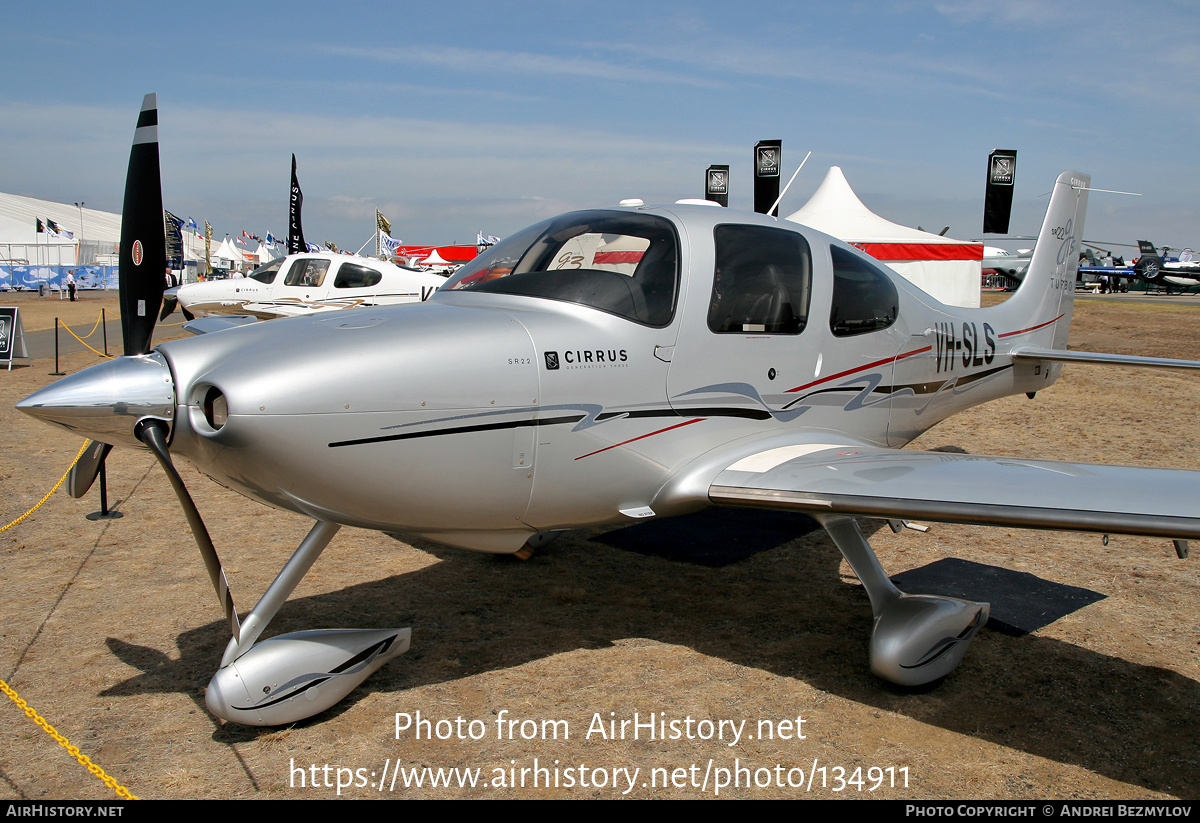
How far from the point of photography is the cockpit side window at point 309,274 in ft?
55.9

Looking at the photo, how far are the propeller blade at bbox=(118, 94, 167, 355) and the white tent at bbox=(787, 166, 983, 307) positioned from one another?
56.7 feet

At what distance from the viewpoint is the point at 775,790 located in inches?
127

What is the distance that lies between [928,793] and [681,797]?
994mm

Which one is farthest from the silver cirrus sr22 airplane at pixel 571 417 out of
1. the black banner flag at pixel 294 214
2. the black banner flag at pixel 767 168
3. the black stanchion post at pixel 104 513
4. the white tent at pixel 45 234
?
the white tent at pixel 45 234

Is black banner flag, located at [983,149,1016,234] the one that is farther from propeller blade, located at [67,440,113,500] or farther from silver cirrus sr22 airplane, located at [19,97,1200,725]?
propeller blade, located at [67,440,113,500]

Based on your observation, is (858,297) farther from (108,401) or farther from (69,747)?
(69,747)

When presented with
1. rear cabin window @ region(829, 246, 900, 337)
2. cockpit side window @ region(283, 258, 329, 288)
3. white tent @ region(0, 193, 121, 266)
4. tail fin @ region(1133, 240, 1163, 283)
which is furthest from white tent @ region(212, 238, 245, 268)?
rear cabin window @ region(829, 246, 900, 337)

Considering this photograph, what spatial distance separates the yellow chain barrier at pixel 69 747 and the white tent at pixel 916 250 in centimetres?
1806

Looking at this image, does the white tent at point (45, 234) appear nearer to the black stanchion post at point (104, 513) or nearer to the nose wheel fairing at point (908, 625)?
the black stanchion post at point (104, 513)

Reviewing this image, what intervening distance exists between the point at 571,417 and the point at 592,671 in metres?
1.41

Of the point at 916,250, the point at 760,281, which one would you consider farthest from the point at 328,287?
the point at 760,281

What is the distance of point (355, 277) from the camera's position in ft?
56.0

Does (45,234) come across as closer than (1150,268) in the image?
No
